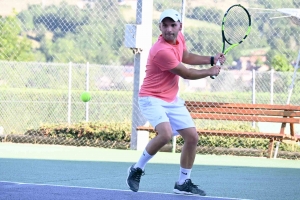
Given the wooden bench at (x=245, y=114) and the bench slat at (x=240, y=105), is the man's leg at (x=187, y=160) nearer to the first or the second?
the wooden bench at (x=245, y=114)

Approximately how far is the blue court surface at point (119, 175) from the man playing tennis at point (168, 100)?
19 cm

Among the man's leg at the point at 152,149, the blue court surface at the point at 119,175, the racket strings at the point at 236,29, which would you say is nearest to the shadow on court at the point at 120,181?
the blue court surface at the point at 119,175

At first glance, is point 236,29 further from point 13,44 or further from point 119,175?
point 119,175

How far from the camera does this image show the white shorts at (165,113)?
24.9ft

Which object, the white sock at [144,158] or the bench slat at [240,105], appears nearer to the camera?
the white sock at [144,158]

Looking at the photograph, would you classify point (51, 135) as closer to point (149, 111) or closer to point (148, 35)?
point (148, 35)

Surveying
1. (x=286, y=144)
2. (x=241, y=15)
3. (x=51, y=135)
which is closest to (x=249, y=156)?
(x=286, y=144)

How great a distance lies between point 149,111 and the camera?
7.62m

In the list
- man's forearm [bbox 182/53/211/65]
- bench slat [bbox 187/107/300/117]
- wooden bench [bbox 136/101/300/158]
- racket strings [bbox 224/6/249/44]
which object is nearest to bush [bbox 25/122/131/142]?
wooden bench [bbox 136/101/300/158]

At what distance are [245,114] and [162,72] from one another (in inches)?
220

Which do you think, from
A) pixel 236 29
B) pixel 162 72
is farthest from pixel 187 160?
pixel 236 29

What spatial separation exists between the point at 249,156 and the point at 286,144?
0.62 meters

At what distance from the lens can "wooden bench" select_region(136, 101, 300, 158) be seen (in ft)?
41.2

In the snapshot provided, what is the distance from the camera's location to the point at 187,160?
7.64m
